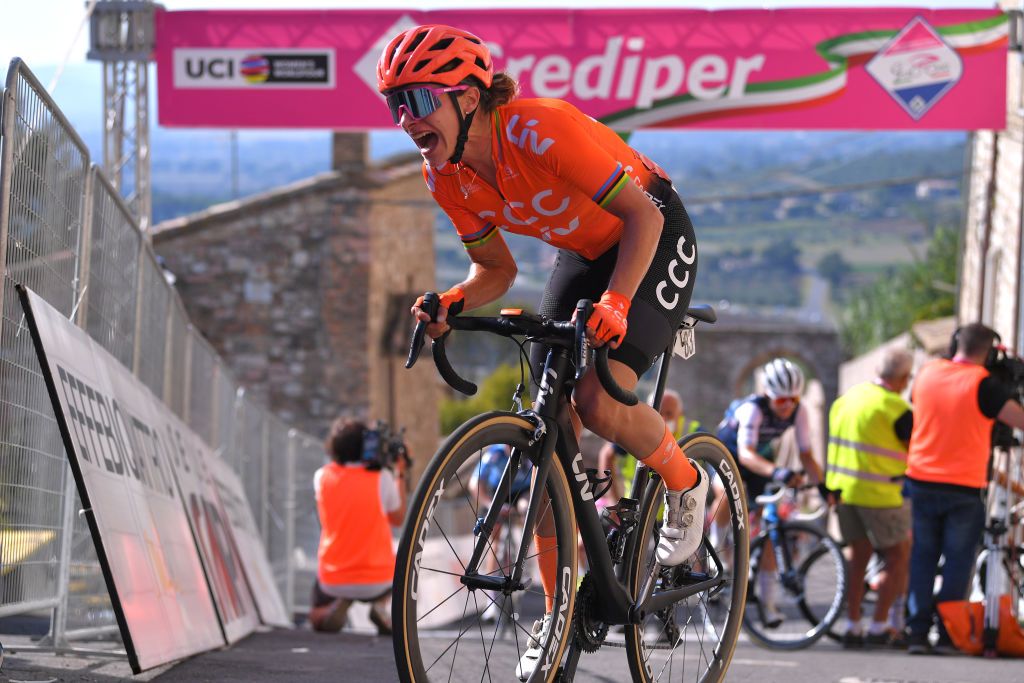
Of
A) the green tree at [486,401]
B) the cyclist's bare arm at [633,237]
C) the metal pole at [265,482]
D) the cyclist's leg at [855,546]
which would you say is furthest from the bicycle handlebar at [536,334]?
the green tree at [486,401]

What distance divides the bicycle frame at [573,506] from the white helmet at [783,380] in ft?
16.9

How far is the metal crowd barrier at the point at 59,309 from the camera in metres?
4.34

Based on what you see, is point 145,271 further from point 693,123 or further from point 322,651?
point 693,123

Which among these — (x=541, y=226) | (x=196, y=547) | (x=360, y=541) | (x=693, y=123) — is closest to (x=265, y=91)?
(x=693, y=123)

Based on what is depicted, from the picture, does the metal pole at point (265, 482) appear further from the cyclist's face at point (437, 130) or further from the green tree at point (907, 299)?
the green tree at point (907, 299)

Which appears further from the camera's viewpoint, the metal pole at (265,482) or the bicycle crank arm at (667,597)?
the metal pole at (265,482)

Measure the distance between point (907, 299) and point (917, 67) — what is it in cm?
6057

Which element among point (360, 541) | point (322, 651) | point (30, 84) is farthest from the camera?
point (360, 541)

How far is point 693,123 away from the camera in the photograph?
12.9 metres

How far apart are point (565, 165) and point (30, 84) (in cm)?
183

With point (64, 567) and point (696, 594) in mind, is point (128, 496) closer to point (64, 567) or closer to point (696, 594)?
point (64, 567)

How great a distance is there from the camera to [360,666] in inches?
214

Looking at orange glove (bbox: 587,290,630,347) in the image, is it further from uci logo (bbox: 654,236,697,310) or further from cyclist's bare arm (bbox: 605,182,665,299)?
uci logo (bbox: 654,236,697,310)

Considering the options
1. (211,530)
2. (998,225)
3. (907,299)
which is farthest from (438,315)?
(907,299)
